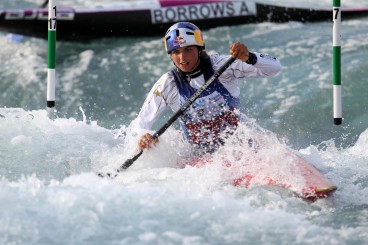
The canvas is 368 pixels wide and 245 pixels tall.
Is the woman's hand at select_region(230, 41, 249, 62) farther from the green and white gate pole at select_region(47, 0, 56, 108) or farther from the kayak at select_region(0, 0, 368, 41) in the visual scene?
the kayak at select_region(0, 0, 368, 41)

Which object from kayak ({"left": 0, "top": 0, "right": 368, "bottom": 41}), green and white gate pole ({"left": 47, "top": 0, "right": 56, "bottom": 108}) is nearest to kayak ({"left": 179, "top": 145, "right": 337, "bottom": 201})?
green and white gate pole ({"left": 47, "top": 0, "right": 56, "bottom": 108})

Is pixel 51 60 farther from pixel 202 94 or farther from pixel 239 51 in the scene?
pixel 239 51

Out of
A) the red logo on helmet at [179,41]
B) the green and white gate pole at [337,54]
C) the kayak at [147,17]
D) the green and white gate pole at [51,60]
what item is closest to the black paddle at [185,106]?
the red logo on helmet at [179,41]

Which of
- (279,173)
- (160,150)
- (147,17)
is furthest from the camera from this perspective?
(147,17)

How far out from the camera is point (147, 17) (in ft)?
43.7

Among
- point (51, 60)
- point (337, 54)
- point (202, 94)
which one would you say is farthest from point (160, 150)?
point (337, 54)

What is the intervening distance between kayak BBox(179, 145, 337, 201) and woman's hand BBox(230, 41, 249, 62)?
81 cm

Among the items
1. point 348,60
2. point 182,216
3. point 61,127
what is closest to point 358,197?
point 182,216

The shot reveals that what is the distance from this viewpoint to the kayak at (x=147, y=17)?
12969 millimetres

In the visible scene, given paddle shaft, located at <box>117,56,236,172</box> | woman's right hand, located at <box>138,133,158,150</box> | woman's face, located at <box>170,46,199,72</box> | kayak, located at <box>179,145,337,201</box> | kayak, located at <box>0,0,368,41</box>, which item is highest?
kayak, located at <box>0,0,368,41</box>

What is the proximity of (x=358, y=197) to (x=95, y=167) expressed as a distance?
241 centimetres

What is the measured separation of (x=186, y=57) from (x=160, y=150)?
0.84 meters

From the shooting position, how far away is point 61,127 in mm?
8391

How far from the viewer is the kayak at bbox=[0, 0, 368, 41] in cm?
1297
